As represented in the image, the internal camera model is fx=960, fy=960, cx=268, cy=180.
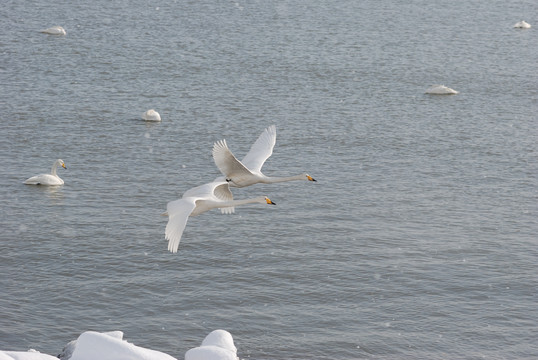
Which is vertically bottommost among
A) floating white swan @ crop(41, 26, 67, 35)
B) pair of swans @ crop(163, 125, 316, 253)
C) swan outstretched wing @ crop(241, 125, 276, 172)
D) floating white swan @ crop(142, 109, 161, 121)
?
floating white swan @ crop(41, 26, 67, 35)

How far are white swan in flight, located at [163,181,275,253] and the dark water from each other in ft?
16.3

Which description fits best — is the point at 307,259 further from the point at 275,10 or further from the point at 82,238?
the point at 275,10

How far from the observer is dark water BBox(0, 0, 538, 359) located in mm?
29703

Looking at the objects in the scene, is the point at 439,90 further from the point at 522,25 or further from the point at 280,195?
the point at 522,25

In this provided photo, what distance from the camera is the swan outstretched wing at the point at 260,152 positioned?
94.2 ft

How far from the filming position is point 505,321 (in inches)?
1196

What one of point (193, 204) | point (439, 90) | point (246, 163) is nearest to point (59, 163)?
point (246, 163)

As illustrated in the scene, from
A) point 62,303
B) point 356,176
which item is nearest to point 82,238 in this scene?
point 62,303

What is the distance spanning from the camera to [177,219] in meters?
22.4

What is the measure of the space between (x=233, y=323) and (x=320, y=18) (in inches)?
2018

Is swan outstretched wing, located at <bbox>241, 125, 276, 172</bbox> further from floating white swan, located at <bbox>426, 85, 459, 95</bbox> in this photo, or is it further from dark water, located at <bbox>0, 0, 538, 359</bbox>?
floating white swan, located at <bbox>426, 85, 459, 95</bbox>

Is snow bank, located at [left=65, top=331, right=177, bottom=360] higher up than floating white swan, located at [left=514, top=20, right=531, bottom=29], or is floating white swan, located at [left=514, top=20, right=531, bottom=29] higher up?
snow bank, located at [left=65, top=331, right=177, bottom=360]

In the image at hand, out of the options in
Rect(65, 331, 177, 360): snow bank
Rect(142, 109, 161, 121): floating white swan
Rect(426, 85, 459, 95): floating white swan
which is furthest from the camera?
Rect(426, 85, 459, 95): floating white swan

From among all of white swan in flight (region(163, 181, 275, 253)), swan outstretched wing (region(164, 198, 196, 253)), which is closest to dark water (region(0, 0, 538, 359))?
white swan in flight (region(163, 181, 275, 253))
